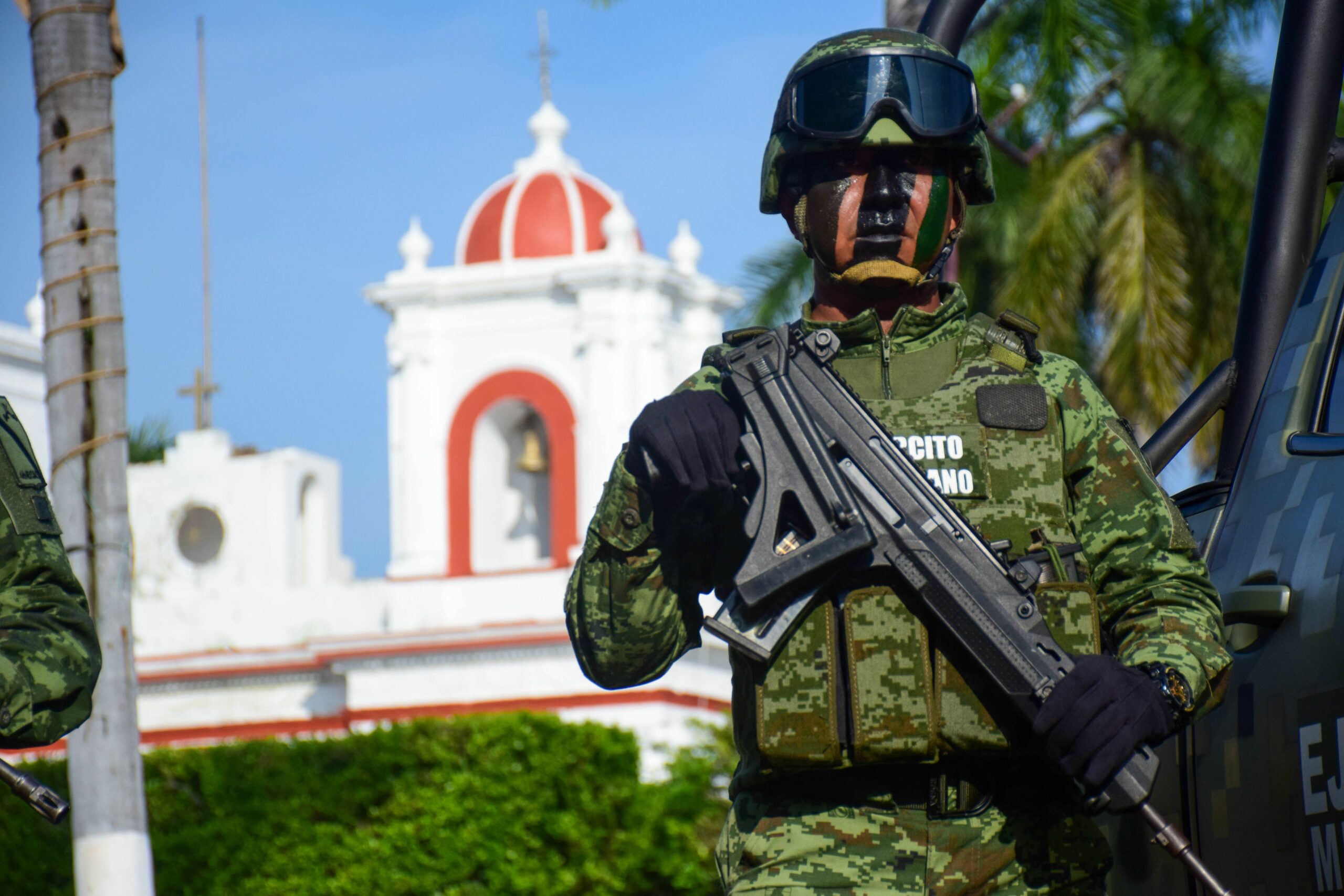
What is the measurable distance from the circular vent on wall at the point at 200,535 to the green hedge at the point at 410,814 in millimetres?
10554

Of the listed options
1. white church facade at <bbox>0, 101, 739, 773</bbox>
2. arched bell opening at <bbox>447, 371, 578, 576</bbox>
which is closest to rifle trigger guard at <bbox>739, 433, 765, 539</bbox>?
white church facade at <bbox>0, 101, 739, 773</bbox>

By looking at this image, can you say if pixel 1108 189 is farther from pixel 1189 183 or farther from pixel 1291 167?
pixel 1291 167

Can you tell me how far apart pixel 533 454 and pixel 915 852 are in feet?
83.7

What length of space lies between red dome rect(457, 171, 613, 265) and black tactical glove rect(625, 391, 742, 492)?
82.4 feet

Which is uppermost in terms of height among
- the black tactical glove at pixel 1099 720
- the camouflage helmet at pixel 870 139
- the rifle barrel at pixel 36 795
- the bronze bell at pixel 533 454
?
the bronze bell at pixel 533 454

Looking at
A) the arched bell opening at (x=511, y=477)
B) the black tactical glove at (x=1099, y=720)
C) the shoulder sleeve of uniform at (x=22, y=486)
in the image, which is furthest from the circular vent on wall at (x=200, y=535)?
the black tactical glove at (x=1099, y=720)

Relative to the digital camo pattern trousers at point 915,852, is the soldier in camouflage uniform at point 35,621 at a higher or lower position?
higher

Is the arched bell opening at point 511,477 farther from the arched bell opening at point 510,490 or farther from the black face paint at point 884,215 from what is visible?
the black face paint at point 884,215

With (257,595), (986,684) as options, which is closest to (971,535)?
(986,684)

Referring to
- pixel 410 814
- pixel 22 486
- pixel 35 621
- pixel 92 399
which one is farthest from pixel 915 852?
pixel 410 814

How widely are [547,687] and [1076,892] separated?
22619mm

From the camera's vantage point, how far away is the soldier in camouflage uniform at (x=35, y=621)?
307 centimetres

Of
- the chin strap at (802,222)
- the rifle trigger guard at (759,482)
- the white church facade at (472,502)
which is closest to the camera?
the rifle trigger guard at (759,482)

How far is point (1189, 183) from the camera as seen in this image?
1897 centimetres
